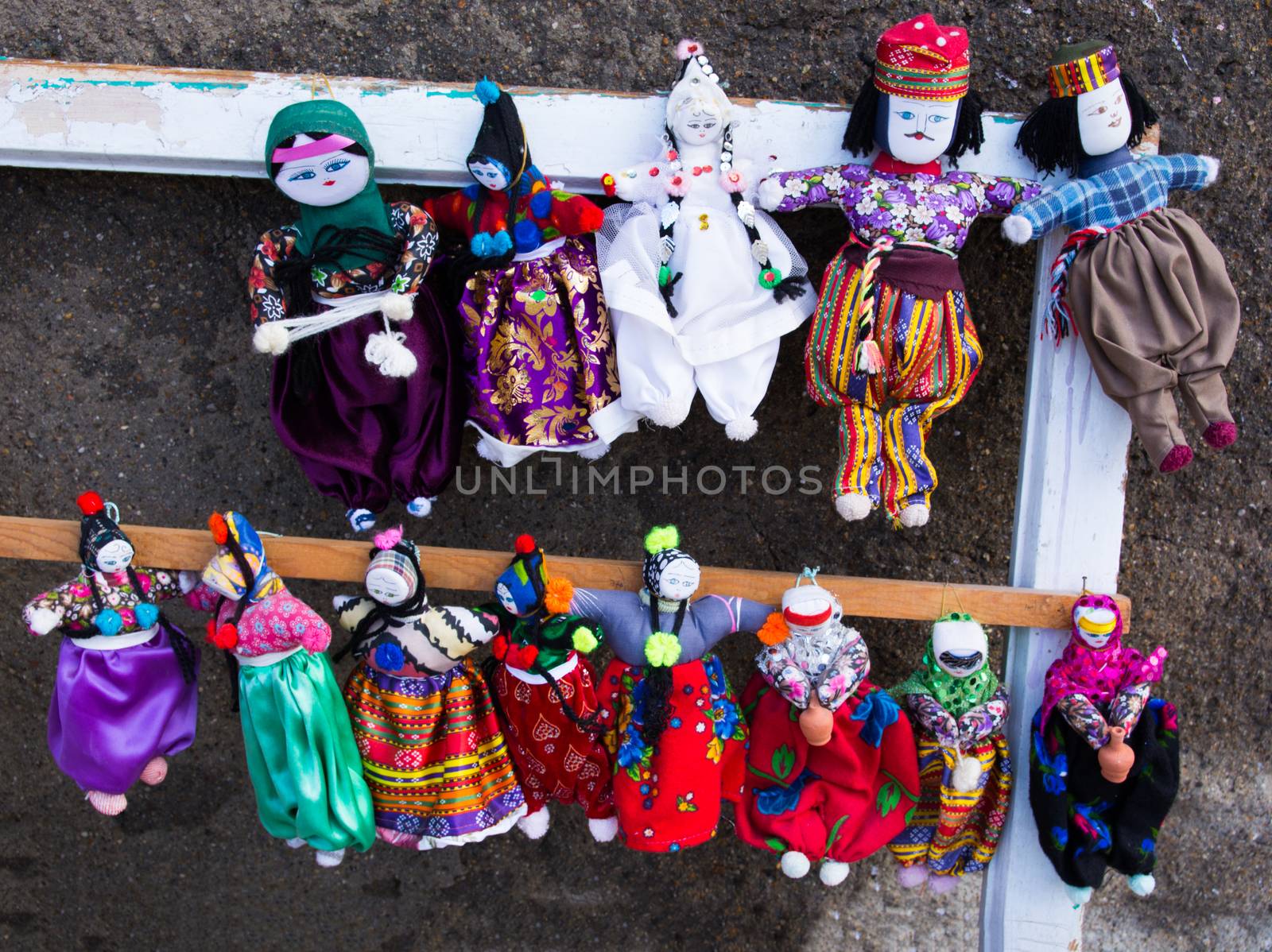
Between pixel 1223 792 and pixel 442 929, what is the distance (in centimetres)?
138

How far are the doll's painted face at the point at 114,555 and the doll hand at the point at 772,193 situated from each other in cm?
89

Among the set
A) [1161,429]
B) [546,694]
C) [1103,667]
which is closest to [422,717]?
[546,694]

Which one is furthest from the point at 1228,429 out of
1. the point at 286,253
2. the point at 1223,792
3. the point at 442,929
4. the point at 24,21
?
the point at 24,21

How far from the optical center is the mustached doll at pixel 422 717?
1.24m

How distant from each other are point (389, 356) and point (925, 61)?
72 centimetres

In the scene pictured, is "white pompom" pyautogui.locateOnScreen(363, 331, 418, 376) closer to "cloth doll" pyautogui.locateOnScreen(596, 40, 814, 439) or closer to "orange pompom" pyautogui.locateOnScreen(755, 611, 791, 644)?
"cloth doll" pyautogui.locateOnScreen(596, 40, 814, 439)

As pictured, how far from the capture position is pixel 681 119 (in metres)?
1.23

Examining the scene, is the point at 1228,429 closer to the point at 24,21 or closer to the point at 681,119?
the point at 681,119

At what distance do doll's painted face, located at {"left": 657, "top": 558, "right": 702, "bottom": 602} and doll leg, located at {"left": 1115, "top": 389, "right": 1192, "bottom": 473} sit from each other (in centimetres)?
57

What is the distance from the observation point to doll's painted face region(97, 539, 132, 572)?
3.92ft

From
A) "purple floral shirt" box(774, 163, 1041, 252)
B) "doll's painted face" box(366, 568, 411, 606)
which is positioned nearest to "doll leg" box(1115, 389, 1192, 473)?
"purple floral shirt" box(774, 163, 1041, 252)

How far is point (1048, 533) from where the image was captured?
1322mm

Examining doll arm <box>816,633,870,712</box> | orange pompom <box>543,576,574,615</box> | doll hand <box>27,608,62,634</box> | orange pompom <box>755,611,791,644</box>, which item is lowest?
doll arm <box>816,633,870,712</box>

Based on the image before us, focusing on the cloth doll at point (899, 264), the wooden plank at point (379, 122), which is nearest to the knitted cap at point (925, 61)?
the cloth doll at point (899, 264)
